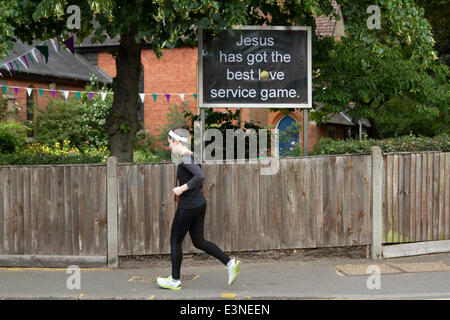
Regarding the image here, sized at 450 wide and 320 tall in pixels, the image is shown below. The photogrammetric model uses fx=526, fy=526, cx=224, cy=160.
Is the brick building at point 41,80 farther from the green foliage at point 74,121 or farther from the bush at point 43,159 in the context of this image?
the bush at point 43,159

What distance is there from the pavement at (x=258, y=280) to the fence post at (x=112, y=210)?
0.21m

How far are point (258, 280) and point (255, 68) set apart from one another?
3487 millimetres

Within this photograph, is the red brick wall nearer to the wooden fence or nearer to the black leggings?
the wooden fence

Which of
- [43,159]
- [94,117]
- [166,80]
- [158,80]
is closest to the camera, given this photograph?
[43,159]

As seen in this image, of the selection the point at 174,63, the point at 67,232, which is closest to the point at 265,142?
the point at 67,232

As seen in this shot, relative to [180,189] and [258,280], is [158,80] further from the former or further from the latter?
[180,189]

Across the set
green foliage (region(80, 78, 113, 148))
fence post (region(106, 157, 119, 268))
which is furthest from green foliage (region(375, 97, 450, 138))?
fence post (region(106, 157, 119, 268))

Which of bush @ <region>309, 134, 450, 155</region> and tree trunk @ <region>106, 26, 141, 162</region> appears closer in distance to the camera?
bush @ <region>309, 134, 450, 155</region>

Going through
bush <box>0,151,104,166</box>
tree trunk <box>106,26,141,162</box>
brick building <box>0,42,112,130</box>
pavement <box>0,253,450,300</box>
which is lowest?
pavement <box>0,253,450,300</box>

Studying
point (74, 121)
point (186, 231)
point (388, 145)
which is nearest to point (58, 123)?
point (74, 121)

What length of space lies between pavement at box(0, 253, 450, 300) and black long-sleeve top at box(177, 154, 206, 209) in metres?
1.06

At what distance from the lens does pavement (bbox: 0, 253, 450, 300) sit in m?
6.14

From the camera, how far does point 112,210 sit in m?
7.78

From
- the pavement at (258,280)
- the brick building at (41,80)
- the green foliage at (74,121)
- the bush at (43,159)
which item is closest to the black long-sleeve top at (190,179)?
the pavement at (258,280)
